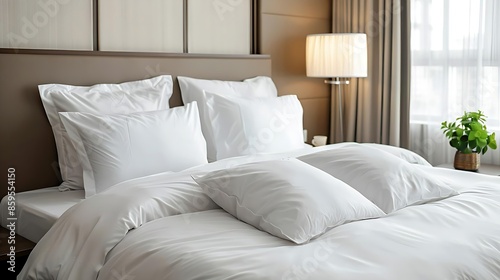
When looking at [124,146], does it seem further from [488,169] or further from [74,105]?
[488,169]

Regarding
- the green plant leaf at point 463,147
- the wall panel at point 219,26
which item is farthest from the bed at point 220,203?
the green plant leaf at point 463,147

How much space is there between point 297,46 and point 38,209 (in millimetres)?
2415

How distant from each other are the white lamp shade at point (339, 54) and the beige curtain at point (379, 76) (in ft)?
0.92

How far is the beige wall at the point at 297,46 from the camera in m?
4.18

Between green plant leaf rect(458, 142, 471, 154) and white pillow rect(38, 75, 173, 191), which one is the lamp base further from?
white pillow rect(38, 75, 173, 191)

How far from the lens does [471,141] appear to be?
3.76 meters

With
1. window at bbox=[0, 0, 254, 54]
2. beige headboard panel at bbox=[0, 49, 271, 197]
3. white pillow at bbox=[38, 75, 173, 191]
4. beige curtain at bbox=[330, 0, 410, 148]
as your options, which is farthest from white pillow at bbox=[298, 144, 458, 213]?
beige curtain at bbox=[330, 0, 410, 148]

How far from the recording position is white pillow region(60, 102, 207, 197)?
2.72 m

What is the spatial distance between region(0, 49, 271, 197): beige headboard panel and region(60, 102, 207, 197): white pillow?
22cm

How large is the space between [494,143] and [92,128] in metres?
2.46

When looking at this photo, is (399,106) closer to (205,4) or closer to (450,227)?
(205,4)

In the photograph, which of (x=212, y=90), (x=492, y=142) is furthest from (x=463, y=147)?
(x=212, y=90)

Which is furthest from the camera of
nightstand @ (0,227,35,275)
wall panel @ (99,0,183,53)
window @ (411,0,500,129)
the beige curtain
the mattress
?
the beige curtain

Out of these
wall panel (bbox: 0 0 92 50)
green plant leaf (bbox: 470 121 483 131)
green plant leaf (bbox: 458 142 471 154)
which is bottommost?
green plant leaf (bbox: 458 142 471 154)
